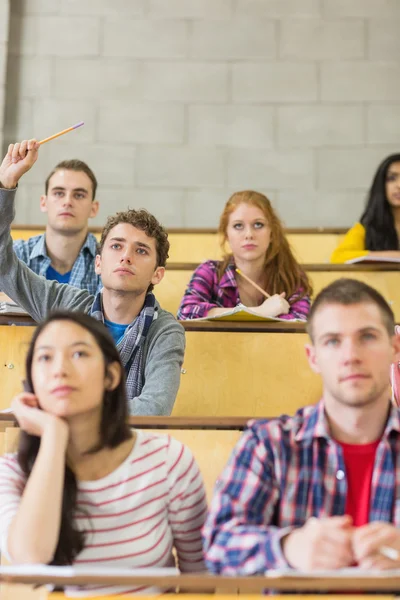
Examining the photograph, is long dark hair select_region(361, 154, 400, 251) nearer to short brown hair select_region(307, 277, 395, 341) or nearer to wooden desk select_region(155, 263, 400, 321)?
wooden desk select_region(155, 263, 400, 321)

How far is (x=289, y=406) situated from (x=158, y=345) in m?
0.30

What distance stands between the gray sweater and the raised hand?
1.0 inches

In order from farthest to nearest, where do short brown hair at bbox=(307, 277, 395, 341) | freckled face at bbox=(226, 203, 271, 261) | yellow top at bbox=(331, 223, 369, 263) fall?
yellow top at bbox=(331, 223, 369, 263)
freckled face at bbox=(226, 203, 271, 261)
short brown hair at bbox=(307, 277, 395, 341)

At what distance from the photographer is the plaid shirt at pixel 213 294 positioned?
7.00 ft

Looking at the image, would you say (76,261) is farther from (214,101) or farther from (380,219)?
(214,101)

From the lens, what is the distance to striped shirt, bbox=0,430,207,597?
106 centimetres

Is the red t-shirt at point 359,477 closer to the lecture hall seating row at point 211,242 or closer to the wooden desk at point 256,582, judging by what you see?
the wooden desk at point 256,582

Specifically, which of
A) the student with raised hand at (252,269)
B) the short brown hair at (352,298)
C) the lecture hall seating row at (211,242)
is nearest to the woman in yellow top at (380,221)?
the lecture hall seating row at (211,242)

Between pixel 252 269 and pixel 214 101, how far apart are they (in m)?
1.39

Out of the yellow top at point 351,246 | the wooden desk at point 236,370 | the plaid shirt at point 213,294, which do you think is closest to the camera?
the wooden desk at point 236,370

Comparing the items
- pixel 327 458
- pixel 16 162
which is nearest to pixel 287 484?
pixel 327 458

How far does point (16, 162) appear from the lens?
186 centimetres

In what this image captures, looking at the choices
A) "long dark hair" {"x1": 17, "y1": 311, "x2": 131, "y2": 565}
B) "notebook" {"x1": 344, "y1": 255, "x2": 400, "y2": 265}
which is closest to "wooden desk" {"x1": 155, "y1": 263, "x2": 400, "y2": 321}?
"notebook" {"x1": 344, "y1": 255, "x2": 400, "y2": 265}

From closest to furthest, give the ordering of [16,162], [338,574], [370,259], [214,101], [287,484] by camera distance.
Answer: [338,574]
[287,484]
[16,162]
[370,259]
[214,101]
